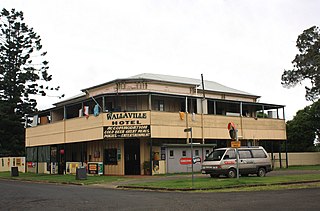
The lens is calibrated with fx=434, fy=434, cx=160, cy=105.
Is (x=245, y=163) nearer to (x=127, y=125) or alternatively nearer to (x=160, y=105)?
(x=127, y=125)

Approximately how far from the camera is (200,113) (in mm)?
38594

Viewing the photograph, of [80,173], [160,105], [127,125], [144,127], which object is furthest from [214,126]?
[80,173]

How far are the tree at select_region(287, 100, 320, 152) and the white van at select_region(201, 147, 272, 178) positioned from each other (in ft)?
119

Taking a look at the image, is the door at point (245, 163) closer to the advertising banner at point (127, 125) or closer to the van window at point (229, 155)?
the van window at point (229, 155)

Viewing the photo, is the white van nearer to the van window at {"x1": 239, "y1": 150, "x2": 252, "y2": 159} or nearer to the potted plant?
the van window at {"x1": 239, "y1": 150, "x2": 252, "y2": 159}

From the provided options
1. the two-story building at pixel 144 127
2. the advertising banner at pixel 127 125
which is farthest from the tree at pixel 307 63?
the advertising banner at pixel 127 125

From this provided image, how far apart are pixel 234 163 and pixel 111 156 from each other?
1357 cm

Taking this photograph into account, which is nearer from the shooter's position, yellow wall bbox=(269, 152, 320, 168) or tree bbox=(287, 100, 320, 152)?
yellow wall bbox=(269, 152, 320, 168)

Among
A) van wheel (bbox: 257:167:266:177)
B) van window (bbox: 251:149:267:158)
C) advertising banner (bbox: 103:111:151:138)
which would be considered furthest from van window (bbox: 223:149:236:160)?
advertising banner (bbox: 103:111:151:138)

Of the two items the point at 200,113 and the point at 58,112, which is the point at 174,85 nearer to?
the point at 200,113

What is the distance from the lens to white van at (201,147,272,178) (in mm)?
26062

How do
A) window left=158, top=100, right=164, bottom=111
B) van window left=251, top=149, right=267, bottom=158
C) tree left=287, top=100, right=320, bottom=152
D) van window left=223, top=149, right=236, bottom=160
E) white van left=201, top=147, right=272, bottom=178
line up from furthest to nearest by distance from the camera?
tree left=287, top=100, right=320, bottom=152 < window left=158, top=100, right=164, bottom=111 < van window left=251, top=149, right=267, bottom=158 < van window left=223, top=149, right=236, bottom=160 < white van left=201, top=147, right=272, bottom=178

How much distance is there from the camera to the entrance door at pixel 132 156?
35.9 metres

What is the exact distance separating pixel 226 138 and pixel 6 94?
3854cm
